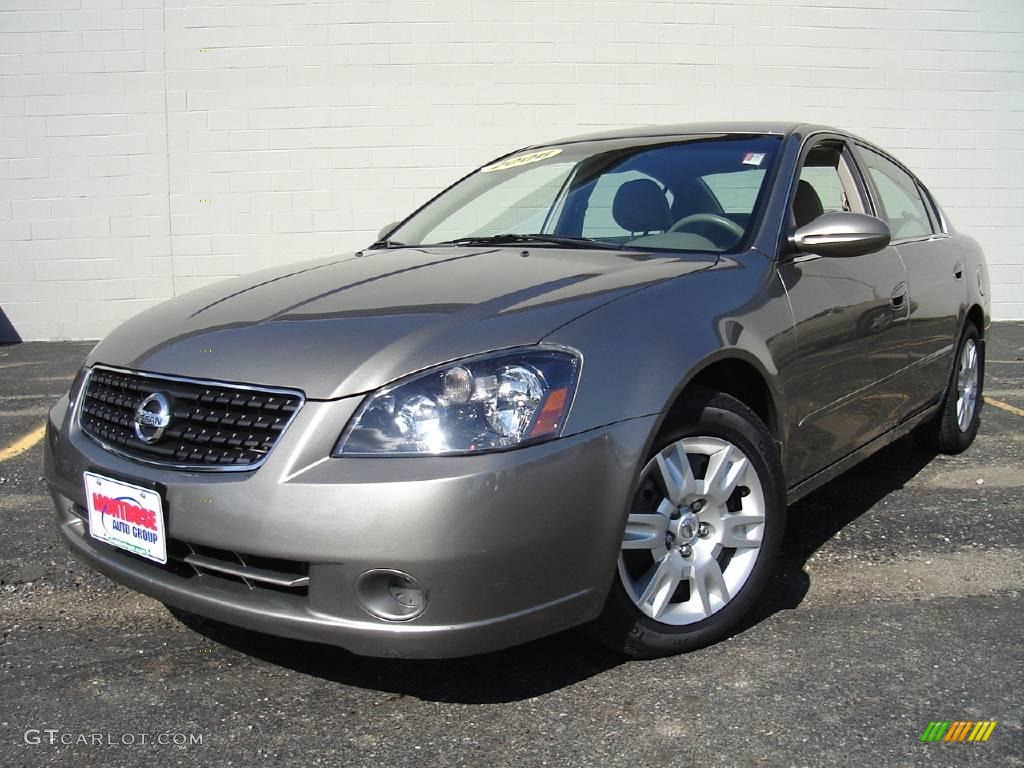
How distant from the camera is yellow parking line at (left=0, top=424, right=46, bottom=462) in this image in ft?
15.2

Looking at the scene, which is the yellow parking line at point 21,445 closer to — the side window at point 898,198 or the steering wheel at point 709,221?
the steering wheel at point 709,221

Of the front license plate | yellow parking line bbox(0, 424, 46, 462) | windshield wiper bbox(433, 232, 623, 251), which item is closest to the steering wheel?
windshield wiper bbox(433, 232, 623, 251)

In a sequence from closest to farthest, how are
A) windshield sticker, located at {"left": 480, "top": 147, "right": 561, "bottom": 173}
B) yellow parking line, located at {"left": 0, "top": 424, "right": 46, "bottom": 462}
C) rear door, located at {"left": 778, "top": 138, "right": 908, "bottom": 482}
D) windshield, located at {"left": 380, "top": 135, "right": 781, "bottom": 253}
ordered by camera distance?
rear door, located at {"left": 778, "top": 138, "right": 908, "bottom": 482}, windshield, located at {"left": 380, "top": 135, "right": 781, "bottom": 253}, windshield sticker, located at {"left": 480, "top": 147, "right": 561, "bottom": 173}, yellow parking line, located at {"left": 0, "top": 424, "right": 46, "bottom": 462}

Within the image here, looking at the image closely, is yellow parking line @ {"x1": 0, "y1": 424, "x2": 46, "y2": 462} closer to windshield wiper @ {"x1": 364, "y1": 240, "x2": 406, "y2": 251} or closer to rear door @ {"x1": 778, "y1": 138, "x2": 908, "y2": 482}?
windshield wiper @ {"x1": 364, "y1": 240, "x2": 406, "y2": 251}

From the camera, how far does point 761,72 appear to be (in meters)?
9.12

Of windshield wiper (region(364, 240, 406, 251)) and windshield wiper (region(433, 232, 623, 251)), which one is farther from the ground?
windshield wiper (region(433, 232, 623, 251))

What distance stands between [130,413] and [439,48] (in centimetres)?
735

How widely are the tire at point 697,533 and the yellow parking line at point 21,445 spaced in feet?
11.1

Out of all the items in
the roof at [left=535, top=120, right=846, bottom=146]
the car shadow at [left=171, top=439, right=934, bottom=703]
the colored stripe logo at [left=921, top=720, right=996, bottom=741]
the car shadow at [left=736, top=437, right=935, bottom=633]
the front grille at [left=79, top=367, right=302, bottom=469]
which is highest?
the roof at [left=535, top=120, right=846, bottom=146]

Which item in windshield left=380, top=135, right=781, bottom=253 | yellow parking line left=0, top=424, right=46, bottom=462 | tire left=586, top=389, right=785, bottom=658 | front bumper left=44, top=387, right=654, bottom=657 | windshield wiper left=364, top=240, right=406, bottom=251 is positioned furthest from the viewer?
yellow parking line left=0, top=424, right=46, bottom=462

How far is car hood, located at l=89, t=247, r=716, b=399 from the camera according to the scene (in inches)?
81.0

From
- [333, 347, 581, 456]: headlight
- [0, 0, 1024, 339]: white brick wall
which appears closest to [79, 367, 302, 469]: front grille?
[333, 347, 581, 456]: headlight

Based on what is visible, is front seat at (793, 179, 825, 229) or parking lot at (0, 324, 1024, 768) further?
front seat at (793, 179, 825, 229)

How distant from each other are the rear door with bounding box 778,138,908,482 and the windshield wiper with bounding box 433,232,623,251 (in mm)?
578
